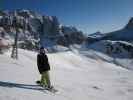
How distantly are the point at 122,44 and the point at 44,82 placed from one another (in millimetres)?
142709

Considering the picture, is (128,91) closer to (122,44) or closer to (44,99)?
(44,99)

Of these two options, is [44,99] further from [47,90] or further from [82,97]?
[82,97]

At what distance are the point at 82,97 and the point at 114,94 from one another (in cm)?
359

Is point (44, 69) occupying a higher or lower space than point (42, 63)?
lower

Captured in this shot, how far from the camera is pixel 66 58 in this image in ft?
148

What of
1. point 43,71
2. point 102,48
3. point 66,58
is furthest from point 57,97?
point 102,48

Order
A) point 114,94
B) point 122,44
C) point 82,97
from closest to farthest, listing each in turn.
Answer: point 82,97
point 114,94
point 122,44

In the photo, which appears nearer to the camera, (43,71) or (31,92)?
(31,92)

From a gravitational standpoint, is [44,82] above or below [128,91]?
above

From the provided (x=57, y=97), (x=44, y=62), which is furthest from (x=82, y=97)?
(x=44, y=62)

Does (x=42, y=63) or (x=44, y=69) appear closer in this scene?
(x=44, y=69)

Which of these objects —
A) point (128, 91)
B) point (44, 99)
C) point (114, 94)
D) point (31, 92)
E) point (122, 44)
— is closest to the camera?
point (44, 99)

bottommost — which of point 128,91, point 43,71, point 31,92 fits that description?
point 128,91

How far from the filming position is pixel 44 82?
12227mm
